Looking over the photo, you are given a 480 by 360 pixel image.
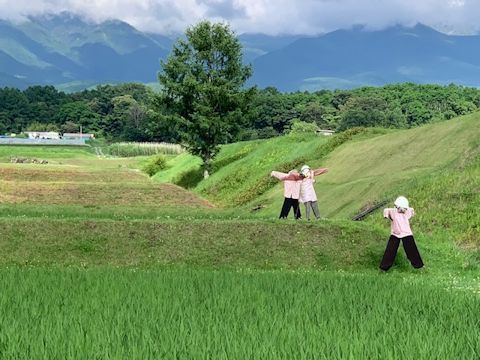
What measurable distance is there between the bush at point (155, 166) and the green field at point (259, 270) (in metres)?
32.6

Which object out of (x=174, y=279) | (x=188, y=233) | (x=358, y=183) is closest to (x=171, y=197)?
(x=358, y=183)

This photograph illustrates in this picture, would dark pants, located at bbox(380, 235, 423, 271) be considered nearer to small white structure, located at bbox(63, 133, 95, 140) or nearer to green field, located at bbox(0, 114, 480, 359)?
green field, located at bbox(0, 114, 480, 359)

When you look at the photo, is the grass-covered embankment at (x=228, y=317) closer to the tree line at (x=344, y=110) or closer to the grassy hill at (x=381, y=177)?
the grassy hill at (x=381, y=177)

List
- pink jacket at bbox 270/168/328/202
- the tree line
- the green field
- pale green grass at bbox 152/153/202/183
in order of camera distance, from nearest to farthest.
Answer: the green field → pink jacket at bbox 270/168/328/202 → pale green grass at bbox 152/153/202/183 → the tree line

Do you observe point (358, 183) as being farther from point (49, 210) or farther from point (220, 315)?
point (220, 315)

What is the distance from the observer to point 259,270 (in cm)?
1748

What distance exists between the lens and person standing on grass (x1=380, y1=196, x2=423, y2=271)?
62.2ft

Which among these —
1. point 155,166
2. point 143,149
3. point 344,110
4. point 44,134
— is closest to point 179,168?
point 155,166

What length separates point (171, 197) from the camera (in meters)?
46.5

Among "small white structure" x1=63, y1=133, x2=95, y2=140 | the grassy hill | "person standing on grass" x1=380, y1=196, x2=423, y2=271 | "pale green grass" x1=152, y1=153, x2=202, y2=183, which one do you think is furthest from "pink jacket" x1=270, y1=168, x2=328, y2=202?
"small white structure" x1=63, y1=133, x2=95, y2=140

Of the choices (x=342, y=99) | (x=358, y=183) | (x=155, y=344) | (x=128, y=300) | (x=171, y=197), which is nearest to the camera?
(x=155, y=344)

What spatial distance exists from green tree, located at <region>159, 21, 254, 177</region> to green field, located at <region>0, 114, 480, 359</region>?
38.3 ft

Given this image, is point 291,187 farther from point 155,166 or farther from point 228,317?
point 155,166

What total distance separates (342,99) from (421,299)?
167709mm
